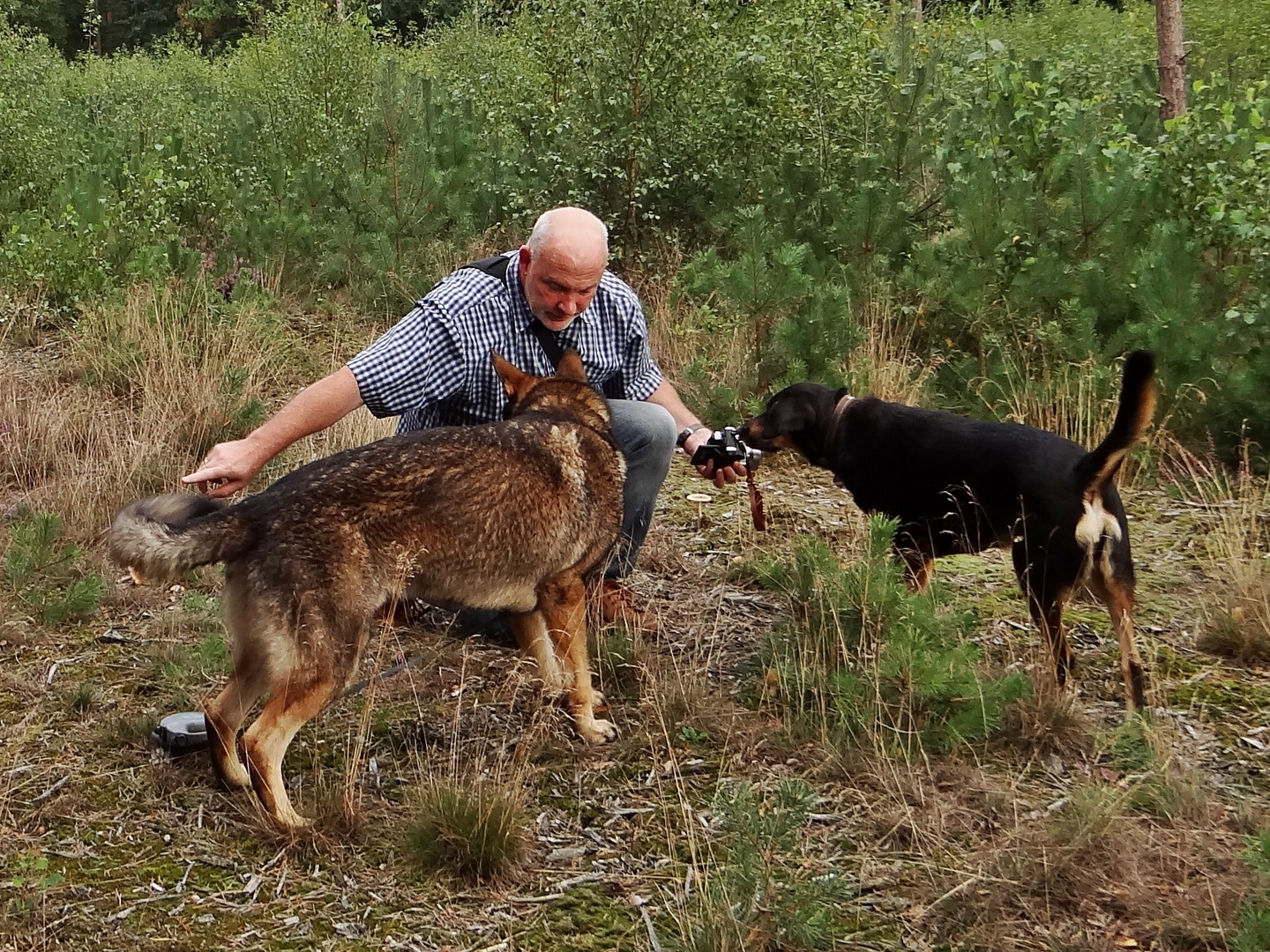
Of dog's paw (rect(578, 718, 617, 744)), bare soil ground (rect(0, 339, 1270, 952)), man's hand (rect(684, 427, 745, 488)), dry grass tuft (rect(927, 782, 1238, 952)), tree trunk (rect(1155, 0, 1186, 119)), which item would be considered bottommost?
dog's paw (rect(578, 718, 617, 744))

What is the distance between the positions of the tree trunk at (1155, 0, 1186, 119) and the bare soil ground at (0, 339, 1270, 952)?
7.25 metres

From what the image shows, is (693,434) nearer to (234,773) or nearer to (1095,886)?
(234,773)

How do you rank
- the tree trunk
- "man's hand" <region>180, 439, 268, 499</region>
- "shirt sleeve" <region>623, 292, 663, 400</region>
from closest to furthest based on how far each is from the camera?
"man's hand" <region>180, 439, 268, 499</region>
"shirt sleeve" <region>623, 292, 663, 400</region>
the tree trunk

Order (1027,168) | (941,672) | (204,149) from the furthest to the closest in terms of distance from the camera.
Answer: (204,149) → (1027,168) → (941,672)

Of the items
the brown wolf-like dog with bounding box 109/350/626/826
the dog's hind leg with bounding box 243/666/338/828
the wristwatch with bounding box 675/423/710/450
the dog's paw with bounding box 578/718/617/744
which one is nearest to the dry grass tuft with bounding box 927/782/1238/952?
the dog's paw with bounding box 578/718/617/744

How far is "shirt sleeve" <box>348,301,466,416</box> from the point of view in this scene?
4.17 meters

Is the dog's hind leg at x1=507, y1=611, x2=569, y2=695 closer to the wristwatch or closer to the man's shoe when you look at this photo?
the man's shoe

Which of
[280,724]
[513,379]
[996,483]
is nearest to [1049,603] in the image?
[996,483]

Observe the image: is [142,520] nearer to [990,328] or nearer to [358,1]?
[990,328]

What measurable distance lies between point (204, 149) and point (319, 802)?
9.00 m

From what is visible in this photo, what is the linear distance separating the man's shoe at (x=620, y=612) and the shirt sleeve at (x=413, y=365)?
1.00 m

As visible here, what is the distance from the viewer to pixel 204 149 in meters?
10.8

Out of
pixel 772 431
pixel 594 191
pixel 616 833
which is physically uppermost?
pixel 594 191

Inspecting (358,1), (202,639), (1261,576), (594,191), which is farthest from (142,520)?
(358,1)
